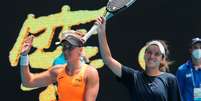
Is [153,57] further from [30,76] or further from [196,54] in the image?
[196,54]

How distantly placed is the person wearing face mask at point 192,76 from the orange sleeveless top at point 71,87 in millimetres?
2314

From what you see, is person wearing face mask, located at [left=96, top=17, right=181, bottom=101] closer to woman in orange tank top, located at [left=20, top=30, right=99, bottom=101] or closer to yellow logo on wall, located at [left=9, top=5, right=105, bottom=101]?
woman in orange tank top, located at [left=20, top=30, right=99, bottom=101]

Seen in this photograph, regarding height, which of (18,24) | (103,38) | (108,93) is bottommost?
(108,93)

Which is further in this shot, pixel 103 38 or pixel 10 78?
pixel 10 78

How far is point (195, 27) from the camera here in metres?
6.51

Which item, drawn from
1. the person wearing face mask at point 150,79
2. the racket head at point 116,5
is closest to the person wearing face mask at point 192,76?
the racket head at point 116,5

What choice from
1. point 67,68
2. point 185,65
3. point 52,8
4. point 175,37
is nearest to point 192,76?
point 185,65

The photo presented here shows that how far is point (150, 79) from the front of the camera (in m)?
3.88

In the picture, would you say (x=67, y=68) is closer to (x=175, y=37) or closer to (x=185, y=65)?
(x=185, y=65)

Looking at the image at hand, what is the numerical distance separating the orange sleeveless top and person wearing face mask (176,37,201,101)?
2.31 metres

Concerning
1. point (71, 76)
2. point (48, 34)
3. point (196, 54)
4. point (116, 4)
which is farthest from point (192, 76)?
point (71, 76)

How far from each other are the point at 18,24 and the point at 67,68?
2.85 metres

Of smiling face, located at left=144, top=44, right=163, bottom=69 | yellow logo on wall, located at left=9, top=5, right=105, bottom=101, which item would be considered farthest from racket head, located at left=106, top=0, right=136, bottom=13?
yellow logo on wall, located at left=9, top=5, right=105, bottom=101

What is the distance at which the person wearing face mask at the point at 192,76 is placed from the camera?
583 cm
